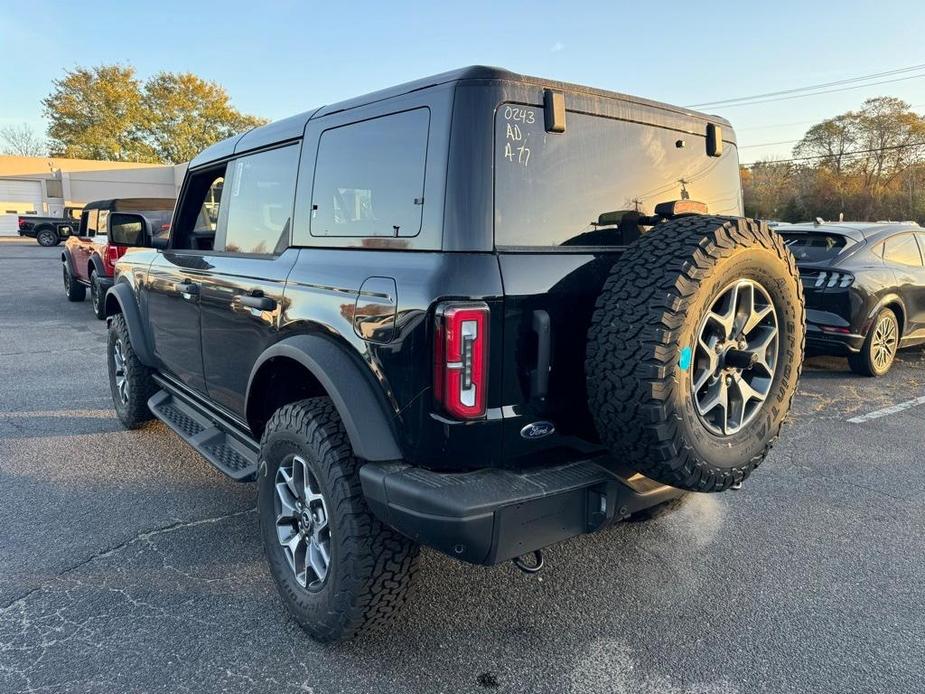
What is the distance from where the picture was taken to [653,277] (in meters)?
2.10

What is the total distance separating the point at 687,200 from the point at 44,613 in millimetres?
3217

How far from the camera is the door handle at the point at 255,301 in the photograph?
2.80 meters

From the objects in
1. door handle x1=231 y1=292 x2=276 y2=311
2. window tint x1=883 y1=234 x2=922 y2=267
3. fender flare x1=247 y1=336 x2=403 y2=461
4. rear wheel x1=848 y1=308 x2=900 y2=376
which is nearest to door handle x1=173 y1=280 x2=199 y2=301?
door handle x1=231 y1=292 x2=276 y2=311

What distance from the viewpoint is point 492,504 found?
78.4 inches

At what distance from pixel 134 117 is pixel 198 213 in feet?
199

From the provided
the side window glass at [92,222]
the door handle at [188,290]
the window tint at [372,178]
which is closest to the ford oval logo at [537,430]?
the window tint at [372,178]

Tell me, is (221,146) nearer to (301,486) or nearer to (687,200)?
(301,486)

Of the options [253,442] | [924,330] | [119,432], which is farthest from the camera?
[924,330]

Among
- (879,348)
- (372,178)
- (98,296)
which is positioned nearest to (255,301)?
(372,178)

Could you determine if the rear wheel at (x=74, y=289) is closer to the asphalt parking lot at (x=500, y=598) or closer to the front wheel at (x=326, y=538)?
the asphalt parking lot at (x=500, y=598)

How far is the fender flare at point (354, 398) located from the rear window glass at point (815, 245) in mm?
5852

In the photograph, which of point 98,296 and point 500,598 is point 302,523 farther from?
point 98,296

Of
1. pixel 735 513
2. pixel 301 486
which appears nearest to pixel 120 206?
pixel 301 486

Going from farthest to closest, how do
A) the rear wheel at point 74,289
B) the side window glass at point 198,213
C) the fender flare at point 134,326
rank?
the rear wheel at point 74,289 → the fender flare at point 134,326 → the side window glass at point 198,213
